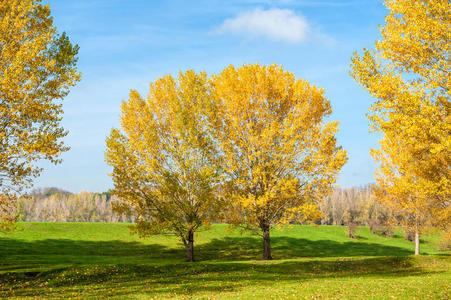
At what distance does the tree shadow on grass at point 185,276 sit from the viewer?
1587cm

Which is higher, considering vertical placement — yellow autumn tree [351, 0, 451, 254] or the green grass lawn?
yellow autumn tree [351, 0, 451, 254]

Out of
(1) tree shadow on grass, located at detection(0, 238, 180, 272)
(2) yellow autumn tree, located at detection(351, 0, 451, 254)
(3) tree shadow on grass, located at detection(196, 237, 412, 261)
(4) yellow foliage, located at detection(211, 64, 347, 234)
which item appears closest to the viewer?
(2) yellow autumn tree, located at detection(351, 0, 451, 254)

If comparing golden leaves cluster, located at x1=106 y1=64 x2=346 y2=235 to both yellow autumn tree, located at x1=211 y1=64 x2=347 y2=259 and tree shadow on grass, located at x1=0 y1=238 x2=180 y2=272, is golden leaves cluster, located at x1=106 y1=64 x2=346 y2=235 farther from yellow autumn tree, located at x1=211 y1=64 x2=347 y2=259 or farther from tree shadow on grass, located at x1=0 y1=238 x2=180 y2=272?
tree shadow on grass, located at x1=0 y1=238 x2=180 y2=272

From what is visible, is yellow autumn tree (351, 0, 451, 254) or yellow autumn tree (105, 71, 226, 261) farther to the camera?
yellow autumn tree (105, 71, 226, 261)

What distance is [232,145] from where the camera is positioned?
78.8ft

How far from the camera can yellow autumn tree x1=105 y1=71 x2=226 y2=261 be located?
75.4 ft

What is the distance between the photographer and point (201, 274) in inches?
776

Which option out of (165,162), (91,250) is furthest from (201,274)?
(91,250)

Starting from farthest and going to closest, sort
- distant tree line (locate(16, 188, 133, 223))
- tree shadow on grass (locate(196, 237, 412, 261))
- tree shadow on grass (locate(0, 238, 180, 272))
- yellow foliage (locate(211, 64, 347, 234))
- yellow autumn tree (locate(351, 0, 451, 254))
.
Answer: distant tree line (locate(16, 188, 133, 223)) → tree shadow on grass (locate(196, 237, 412, 261)) → tree shadow on grass (locate(0, 238, 180, 272)) → yellow foliage (locate(211, 64, 347, 234)) → yellow autumn tree (locate(351, 0, 451, 254))

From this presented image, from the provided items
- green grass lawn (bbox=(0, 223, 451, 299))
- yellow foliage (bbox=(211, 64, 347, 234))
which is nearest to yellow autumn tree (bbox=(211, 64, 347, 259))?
yellow foliage (bbox=(211, 64, 347, 234))

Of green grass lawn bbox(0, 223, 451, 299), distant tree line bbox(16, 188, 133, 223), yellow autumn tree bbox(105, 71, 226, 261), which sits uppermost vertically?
yellow autumn tree bbox(105, 71, 226, 261)

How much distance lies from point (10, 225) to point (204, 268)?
35.2 feet

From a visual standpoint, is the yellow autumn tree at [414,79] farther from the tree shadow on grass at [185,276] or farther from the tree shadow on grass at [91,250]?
the tree shadow on grass at [91,250]

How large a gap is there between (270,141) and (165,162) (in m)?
7.19
